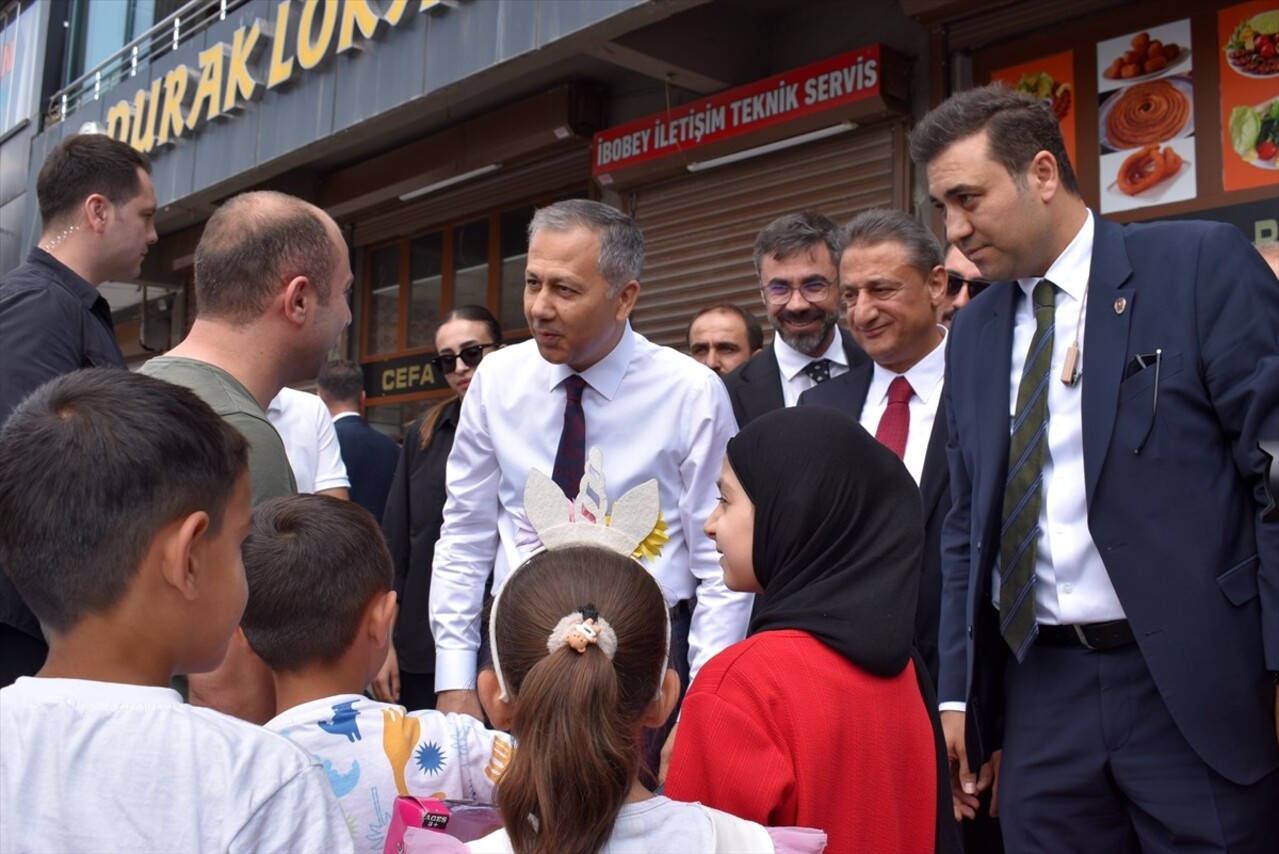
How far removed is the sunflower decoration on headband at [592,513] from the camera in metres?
2.67

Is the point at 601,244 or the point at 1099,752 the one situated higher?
the point at 601,244

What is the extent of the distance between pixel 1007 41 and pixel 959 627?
4214 mm

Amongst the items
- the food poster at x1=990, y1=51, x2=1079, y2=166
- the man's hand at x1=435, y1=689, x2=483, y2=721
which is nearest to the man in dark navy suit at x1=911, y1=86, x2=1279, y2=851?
the man's hand at x1=435, y1=689, x2=483, y2=721

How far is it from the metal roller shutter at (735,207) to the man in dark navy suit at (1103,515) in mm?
3784

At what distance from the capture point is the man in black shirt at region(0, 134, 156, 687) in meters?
2.65

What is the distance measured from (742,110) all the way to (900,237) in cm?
361

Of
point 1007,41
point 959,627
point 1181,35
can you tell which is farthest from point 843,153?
point 959,627

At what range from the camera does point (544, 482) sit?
293cm

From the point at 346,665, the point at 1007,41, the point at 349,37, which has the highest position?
the point at 349,37

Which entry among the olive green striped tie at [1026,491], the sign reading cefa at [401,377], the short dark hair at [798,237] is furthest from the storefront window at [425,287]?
the olive green striped tie at [1026,491]

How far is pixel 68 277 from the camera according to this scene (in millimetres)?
3225

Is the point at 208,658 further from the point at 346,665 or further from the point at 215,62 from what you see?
the point at 215,62

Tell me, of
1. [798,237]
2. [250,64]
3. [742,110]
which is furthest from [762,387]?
[250,64]

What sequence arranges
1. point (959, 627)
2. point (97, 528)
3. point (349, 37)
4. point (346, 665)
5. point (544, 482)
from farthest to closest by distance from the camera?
point (349, 37)
point (959, 627)
point (544, 482)
point (346, 665)
point (97, 528)
